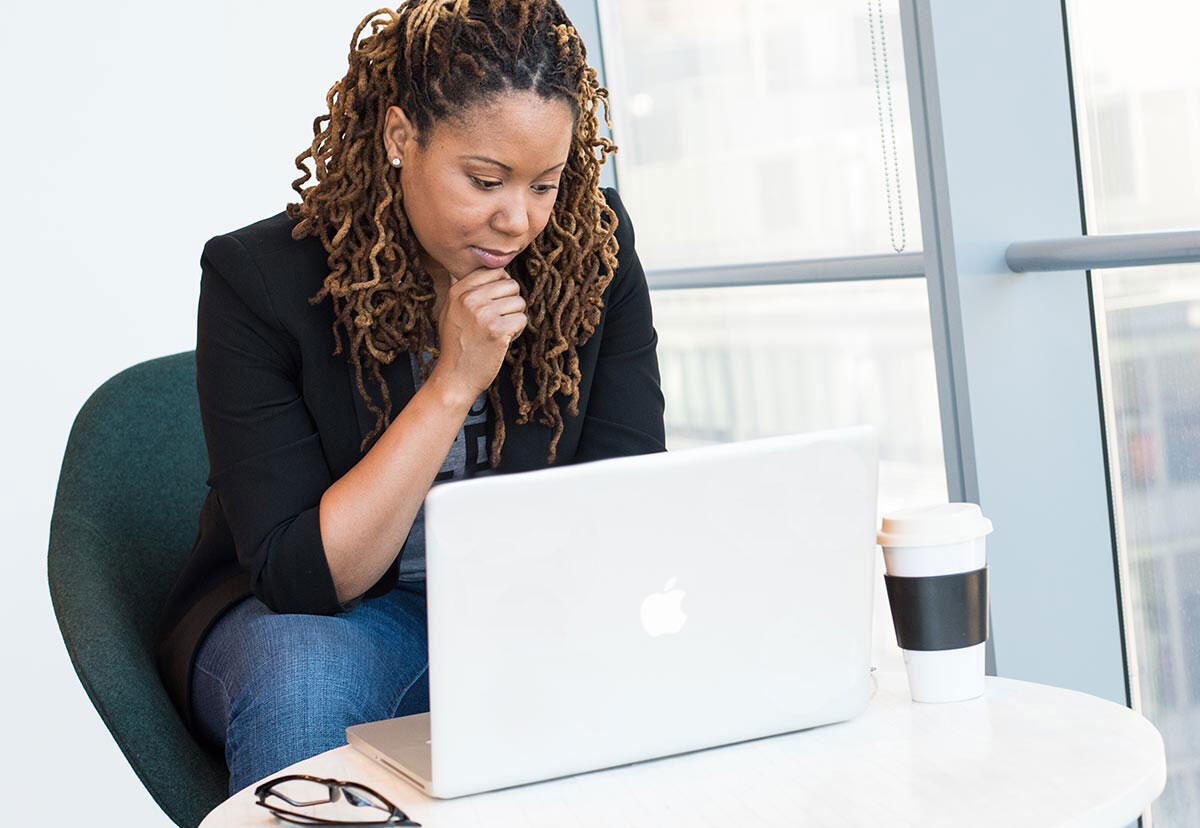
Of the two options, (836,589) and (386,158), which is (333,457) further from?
(836,589)

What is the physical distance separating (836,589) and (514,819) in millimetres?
294

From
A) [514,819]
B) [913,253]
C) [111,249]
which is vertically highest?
[111,249]

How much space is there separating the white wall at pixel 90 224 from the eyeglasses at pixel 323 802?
1.69 meters

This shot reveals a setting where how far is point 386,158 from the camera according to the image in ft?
5.03

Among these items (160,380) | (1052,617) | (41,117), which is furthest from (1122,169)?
(41,117)

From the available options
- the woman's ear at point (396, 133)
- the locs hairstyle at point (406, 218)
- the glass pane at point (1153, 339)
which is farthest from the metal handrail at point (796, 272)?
the woman's ear at point (396, 133)

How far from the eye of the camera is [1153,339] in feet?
6.07

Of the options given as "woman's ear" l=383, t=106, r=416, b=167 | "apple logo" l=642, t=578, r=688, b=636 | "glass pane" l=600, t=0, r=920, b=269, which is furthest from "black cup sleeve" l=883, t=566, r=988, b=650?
"glass pane" l=600, t=0, r=920, b=269

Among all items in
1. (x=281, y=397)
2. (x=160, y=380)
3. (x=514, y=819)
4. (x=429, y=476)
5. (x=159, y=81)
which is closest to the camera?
(x=514, y=819)

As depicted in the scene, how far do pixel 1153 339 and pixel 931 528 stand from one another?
3.14 ft

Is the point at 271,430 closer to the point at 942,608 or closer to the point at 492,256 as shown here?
the point at 492,256

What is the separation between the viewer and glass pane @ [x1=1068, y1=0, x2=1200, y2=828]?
1.78 meters

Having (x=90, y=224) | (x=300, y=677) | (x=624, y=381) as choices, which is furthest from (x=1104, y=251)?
(x=90, y=224)

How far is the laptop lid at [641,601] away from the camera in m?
0.91
